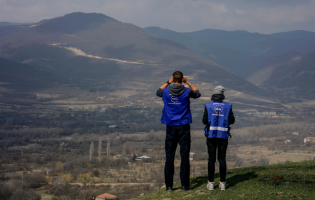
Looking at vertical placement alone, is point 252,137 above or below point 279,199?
below

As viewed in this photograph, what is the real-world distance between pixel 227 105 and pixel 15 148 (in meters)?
97.8

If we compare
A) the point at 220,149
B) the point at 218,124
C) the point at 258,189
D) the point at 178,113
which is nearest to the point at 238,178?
the point at 258,189

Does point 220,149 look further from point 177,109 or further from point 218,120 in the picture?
point 177,109

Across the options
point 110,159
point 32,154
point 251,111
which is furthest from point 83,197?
point 251,111

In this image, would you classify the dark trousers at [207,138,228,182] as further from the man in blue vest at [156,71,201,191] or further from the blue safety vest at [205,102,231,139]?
the man in blue vest at [156,71,201,191]

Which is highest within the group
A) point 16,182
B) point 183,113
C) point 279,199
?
point 183,113

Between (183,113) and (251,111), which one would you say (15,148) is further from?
(251,111)

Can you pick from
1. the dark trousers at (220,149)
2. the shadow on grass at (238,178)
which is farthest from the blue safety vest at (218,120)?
the shadow on grass at (238,178)

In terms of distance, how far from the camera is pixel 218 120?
8.14 m

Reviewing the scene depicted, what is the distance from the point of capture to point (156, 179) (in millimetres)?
58719

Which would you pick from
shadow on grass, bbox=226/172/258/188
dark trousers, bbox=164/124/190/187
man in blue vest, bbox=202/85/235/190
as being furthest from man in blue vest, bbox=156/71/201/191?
shadow on grass, bbox=226/172/258/188

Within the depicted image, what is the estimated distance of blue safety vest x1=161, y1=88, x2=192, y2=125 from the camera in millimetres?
8211

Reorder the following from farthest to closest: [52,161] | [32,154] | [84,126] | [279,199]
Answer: [84,126] → [32,154] → [52,161] → [279,199]

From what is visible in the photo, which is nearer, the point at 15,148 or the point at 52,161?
the point at 52,161
